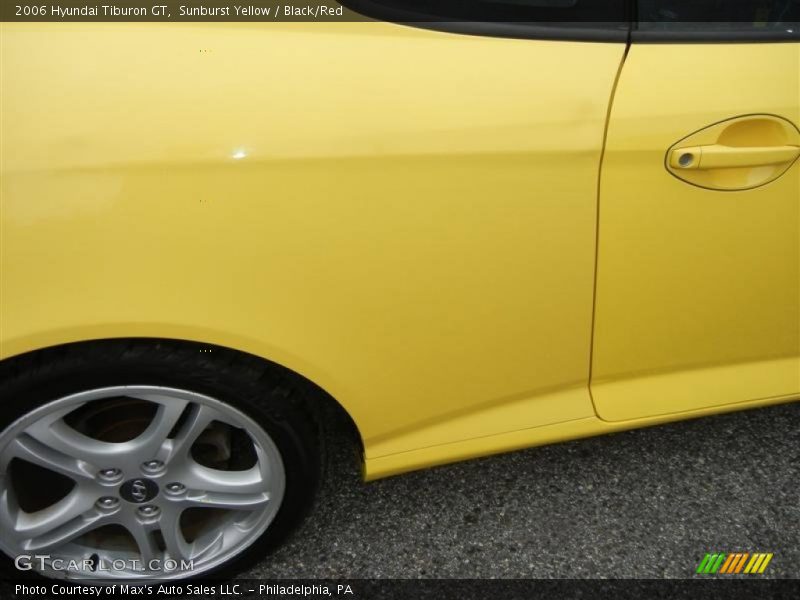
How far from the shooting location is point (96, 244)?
4.11 feet

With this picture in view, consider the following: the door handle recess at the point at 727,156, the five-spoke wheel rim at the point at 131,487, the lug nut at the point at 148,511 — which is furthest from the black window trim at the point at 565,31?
the lug nut at the point at 148,511

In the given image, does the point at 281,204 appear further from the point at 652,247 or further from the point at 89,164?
the point at 652,247

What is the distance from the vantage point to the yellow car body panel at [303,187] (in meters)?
1.23

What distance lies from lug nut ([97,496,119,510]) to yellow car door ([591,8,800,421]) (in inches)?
43.2

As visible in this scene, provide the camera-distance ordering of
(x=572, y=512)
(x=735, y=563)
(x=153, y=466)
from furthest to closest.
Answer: (x=572, y=512) < (x=735, y=563) < (x=153, y=466)

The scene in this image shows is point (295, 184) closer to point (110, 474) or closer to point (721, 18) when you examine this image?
point (110, 474)

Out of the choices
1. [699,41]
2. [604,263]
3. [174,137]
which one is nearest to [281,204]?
[174,137]

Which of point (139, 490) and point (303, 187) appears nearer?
point (303, 187)

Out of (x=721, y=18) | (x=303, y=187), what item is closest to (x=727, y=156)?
(x=721, y=18)

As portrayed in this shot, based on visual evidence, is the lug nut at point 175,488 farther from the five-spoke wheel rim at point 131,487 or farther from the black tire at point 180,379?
the black tire at point 180,379

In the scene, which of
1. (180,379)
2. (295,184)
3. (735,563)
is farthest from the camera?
(735,563)

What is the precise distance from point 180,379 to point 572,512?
44.0 inches

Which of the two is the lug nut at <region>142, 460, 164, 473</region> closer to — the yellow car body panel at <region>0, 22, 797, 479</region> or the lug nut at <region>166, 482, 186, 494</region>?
the lug nut at <region>166, 482, 186, 494</region>

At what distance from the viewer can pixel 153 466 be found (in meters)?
1.54
